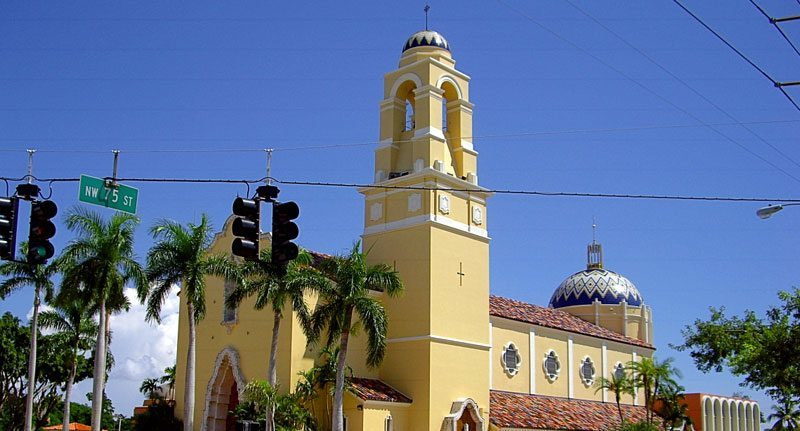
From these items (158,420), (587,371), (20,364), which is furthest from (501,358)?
(20,364)

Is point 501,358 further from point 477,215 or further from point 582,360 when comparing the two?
point 582,360

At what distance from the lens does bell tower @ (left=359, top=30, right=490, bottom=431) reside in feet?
130

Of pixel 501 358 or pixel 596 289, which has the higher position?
pixel 596 289

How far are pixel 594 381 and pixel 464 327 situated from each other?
14.8 m

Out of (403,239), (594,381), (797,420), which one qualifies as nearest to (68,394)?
(403,239)

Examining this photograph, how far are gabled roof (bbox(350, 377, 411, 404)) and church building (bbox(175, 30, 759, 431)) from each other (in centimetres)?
8

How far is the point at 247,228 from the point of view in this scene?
1580 cm

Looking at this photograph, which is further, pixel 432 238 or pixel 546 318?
pixel 546 318

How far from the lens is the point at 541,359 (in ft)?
161

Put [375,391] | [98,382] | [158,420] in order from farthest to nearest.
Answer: [158,420] < [375,391] < [98,382]

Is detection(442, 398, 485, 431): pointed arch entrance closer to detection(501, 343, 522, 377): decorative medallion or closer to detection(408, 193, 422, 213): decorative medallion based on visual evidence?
detection(501, 343, 522, 377): decorative medallion

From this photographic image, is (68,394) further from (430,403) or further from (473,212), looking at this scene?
(473,212)

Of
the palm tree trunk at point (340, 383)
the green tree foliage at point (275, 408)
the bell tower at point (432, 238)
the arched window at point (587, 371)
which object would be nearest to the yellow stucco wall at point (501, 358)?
the bell tower at point (432, 238)

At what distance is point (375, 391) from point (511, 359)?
10944 millimetres
